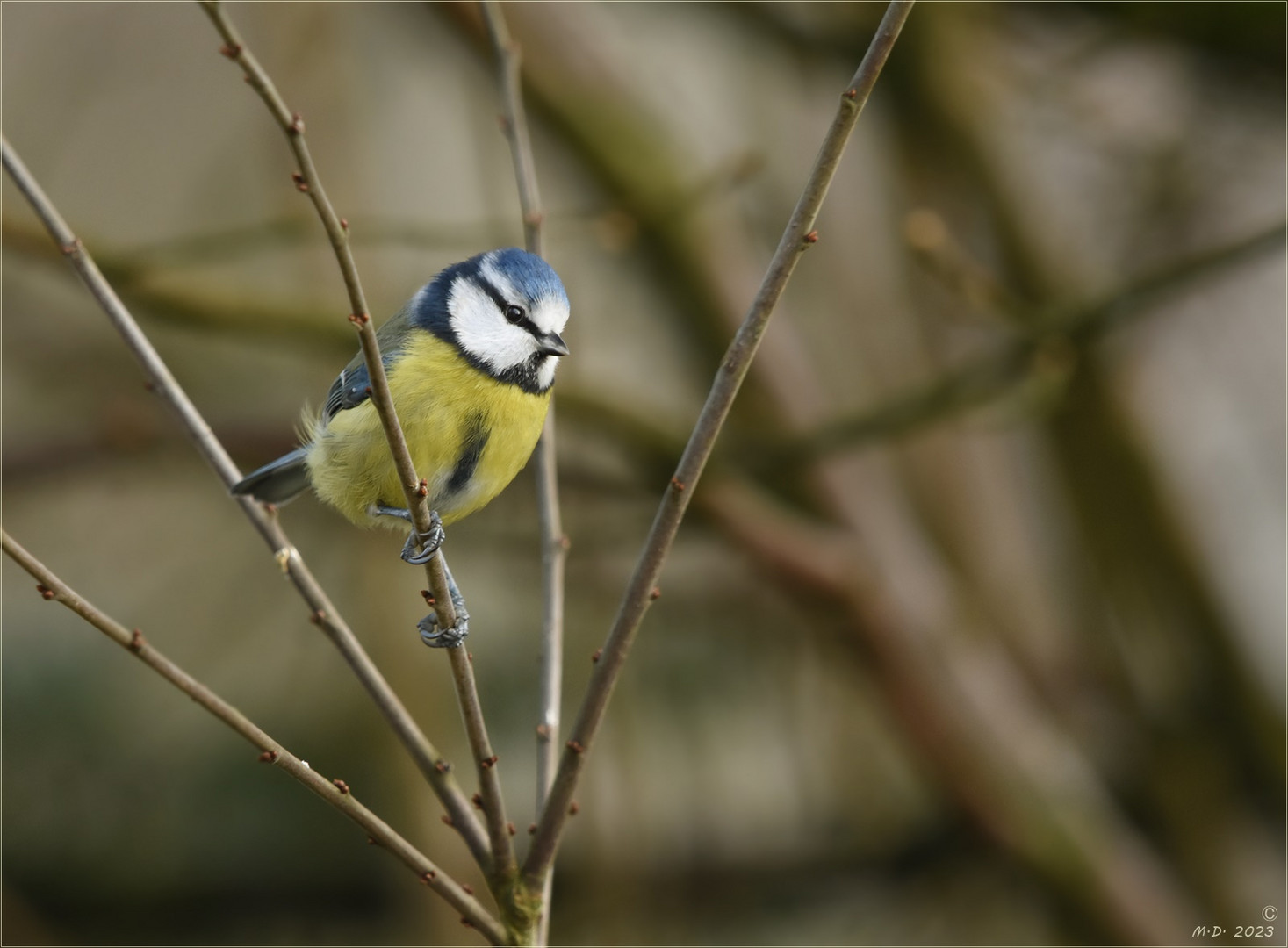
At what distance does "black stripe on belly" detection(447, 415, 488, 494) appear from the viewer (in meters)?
1.42

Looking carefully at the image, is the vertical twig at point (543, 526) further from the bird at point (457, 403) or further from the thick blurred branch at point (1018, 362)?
the thick blurred branch at point (1018, 362)

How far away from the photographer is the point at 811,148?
3.20 meters

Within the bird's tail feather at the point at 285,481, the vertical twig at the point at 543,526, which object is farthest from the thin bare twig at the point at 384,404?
the bird's tail feather at the point at 285,481

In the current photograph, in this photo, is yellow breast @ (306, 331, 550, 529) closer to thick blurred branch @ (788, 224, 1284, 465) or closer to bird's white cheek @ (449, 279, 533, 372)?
bird's white cheek @ (449, 279, 533, 372)

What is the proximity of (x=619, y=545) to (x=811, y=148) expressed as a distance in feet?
4.14

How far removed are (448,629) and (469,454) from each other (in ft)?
1.17

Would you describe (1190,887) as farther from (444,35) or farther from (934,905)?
(444,35)

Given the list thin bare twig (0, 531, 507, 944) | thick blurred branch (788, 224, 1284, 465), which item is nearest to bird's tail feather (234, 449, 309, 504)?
thin bare twig (0, 531, 507, 944)

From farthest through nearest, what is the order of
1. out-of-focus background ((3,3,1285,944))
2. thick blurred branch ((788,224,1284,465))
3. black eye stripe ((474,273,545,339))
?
1. out-of-focus background ((3,3,1285,944))
2. thick blurred branch ((788,224,1284,465))
3. black eye stripe ((474,273,545,339))

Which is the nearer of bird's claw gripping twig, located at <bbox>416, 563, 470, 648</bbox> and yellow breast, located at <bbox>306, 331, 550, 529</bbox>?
bird's claw gripping twig, located at <bbox>416, 563, 470, 648</bbox>

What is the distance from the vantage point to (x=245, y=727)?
1.02 metres

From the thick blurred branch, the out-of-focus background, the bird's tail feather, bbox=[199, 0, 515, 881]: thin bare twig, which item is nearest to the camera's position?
bbox=[199, 0, 515, 881]: thin bare twig

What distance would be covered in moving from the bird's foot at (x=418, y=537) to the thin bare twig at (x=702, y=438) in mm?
195

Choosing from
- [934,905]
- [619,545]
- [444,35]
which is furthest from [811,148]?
[934,905]
